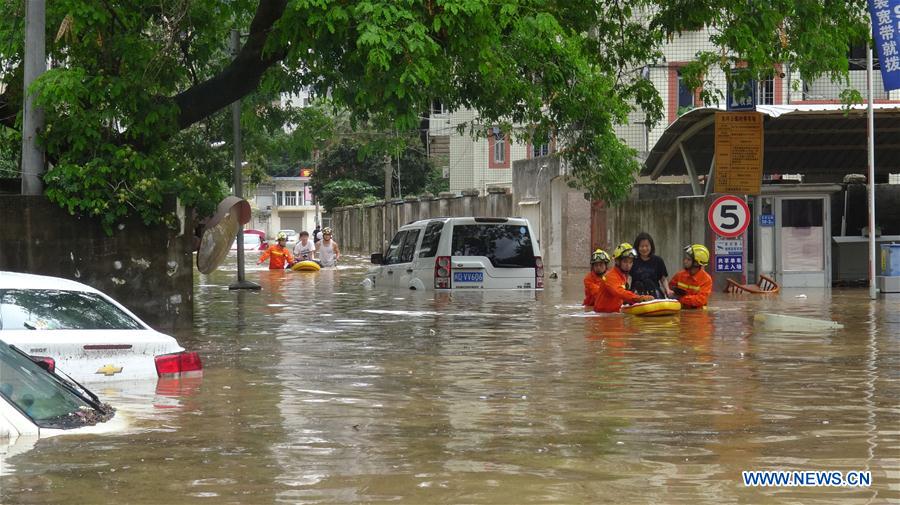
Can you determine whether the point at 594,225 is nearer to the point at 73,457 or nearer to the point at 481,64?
the point at 481,64

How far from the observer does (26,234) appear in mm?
17641

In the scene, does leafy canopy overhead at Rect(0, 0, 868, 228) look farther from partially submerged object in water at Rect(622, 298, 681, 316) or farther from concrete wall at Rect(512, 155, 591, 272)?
concrete wall at Rect(512, 155, 591, 272)

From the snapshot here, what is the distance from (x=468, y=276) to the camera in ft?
78.7

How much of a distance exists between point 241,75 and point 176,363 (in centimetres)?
828

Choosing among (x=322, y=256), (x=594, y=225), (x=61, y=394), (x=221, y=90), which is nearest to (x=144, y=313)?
(x=221, y=90)

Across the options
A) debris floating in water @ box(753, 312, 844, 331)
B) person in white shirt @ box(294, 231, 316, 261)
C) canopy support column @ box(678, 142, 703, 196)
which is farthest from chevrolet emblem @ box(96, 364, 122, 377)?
person in white shirt @ box(294, 231, 316, 261)

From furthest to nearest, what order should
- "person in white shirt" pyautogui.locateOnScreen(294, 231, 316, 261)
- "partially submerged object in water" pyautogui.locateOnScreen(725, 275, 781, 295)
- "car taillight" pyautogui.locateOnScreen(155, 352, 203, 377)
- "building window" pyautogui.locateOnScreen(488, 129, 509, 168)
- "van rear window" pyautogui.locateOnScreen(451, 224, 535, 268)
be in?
"building window" pyautogui.locateOnScreen(488, 129, 509, 168) → "person in white shirt" pyautogui.locateOnScreen(294, 231, 316, 261) → "partially submerged object in water" pyautogui.locateOnScreen(725, 275, 781, 295) → "van rear window" pyautogui.locateOnScreen(451, 224, 535, 268) → "car taillight" pyautogui.locateOnScreen(155, 352, 203, 377)

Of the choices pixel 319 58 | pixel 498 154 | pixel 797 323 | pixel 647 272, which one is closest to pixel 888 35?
pixel 647 272

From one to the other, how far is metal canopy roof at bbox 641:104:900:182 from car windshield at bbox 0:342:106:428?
65.3 feet

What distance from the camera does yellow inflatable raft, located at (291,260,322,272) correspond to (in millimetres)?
40438

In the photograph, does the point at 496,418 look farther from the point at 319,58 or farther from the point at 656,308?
the point at 656,308

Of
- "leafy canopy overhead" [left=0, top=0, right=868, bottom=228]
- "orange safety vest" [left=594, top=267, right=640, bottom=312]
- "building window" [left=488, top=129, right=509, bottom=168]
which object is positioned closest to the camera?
"leafy canopy overhead" [left=0, top=0, right=868, bottom=228]

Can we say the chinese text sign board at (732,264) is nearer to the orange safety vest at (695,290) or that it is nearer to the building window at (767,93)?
the orange safety vest at (695,290)

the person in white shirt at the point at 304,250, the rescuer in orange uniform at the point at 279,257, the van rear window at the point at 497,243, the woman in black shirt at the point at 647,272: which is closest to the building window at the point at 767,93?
the person in white shirt at the point at 304,250
